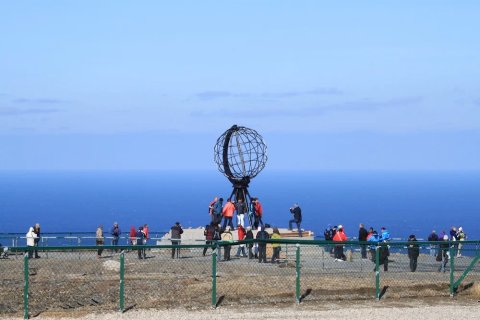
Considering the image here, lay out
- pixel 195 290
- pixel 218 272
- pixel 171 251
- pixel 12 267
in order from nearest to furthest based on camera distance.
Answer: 1. pixel 195 290
2. pixel 218 272
3. pixel 12 267
4. pixel 171 251

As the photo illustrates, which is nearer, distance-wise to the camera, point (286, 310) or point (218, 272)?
point (286, 310)

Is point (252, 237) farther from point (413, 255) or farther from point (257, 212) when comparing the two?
point (257, 212)

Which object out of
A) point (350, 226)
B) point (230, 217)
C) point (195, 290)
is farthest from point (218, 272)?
point (350, 226)

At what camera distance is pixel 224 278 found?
25797 millimetres

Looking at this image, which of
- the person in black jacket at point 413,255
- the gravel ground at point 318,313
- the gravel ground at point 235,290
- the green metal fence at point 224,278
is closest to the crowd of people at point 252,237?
the person in black jacket at point 413,255

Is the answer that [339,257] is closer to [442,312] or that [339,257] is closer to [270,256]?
[270,256]

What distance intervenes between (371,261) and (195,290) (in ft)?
20.2

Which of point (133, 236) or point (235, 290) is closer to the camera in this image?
point (235, 290)

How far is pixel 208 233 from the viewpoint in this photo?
33812mm

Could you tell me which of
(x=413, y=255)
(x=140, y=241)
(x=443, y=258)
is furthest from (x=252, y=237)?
(x=443, y=258)

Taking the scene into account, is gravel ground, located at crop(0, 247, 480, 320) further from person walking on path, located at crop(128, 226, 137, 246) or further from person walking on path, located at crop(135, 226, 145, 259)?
person walking on path, located at crop(128, 226, 137, 246)

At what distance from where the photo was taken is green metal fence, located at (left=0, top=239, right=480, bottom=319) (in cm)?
2362

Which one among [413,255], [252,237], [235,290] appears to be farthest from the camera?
[252,237]

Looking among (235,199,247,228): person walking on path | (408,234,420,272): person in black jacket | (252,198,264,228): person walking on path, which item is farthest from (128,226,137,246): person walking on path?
(408,234,420,272): person in black jacket
